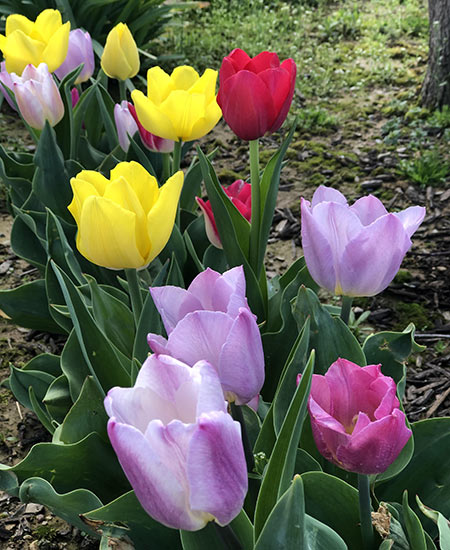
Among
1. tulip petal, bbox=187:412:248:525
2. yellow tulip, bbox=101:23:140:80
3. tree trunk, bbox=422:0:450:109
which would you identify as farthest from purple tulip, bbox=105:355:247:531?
tree trunk, bbox=422:0:450:109

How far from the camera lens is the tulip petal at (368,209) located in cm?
117

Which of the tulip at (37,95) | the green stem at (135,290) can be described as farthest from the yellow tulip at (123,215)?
the tulip at (37,95)

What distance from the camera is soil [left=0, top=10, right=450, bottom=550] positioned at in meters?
1.86

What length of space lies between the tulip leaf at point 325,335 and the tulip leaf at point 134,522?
380 millimetres

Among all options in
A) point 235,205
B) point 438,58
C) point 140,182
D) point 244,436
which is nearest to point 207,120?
point 235,205

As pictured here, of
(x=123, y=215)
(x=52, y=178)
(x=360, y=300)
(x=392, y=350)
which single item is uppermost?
(x=123, y=215)

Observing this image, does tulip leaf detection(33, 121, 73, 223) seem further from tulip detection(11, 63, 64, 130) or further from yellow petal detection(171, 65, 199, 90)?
yellow petal detection(171, 65, 199, 90)

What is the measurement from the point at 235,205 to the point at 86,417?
0.61 metres

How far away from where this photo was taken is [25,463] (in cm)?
114

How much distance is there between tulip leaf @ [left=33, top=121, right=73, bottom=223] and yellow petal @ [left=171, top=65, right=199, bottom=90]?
1.60ft

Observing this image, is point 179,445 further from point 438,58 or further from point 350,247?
Result: point 438,58

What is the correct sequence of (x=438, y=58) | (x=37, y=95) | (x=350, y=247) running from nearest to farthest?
(x=350, y=247), (x=37, y=95), (x=438, y=58)

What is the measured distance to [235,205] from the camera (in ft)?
5.24

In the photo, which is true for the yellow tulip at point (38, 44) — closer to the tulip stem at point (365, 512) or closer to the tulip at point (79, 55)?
the tulip at point (79, 55)
